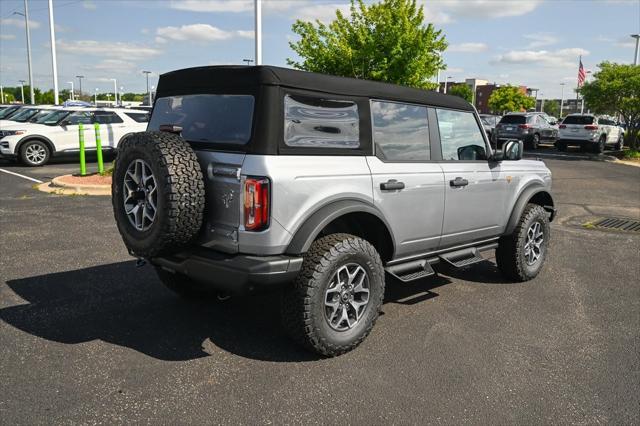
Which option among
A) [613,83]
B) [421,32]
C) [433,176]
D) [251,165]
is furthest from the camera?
[613,83]

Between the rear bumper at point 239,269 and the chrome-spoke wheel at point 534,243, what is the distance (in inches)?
124

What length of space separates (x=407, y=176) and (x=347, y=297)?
108cm

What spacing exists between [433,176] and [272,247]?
1.71 meters

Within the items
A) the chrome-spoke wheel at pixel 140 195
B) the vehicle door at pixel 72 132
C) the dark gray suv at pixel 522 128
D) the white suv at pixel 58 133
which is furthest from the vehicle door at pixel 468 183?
the dark gray suv at pixel 522 128

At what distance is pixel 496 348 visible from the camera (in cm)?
390

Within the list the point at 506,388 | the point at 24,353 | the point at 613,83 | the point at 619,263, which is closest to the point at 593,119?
the point at 613,83

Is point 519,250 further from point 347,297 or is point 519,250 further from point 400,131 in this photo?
point 347,297

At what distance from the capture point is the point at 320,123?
12.1 feet

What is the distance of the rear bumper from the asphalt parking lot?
619mm

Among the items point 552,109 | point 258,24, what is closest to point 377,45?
point 258,24

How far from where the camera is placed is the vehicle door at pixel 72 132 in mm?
14852

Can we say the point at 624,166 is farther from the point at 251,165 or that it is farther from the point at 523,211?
the point at 251,165

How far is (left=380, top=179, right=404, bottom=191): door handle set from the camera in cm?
391

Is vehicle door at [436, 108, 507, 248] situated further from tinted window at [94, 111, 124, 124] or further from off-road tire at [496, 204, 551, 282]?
tinted window at [94, 111, 124, 124]
